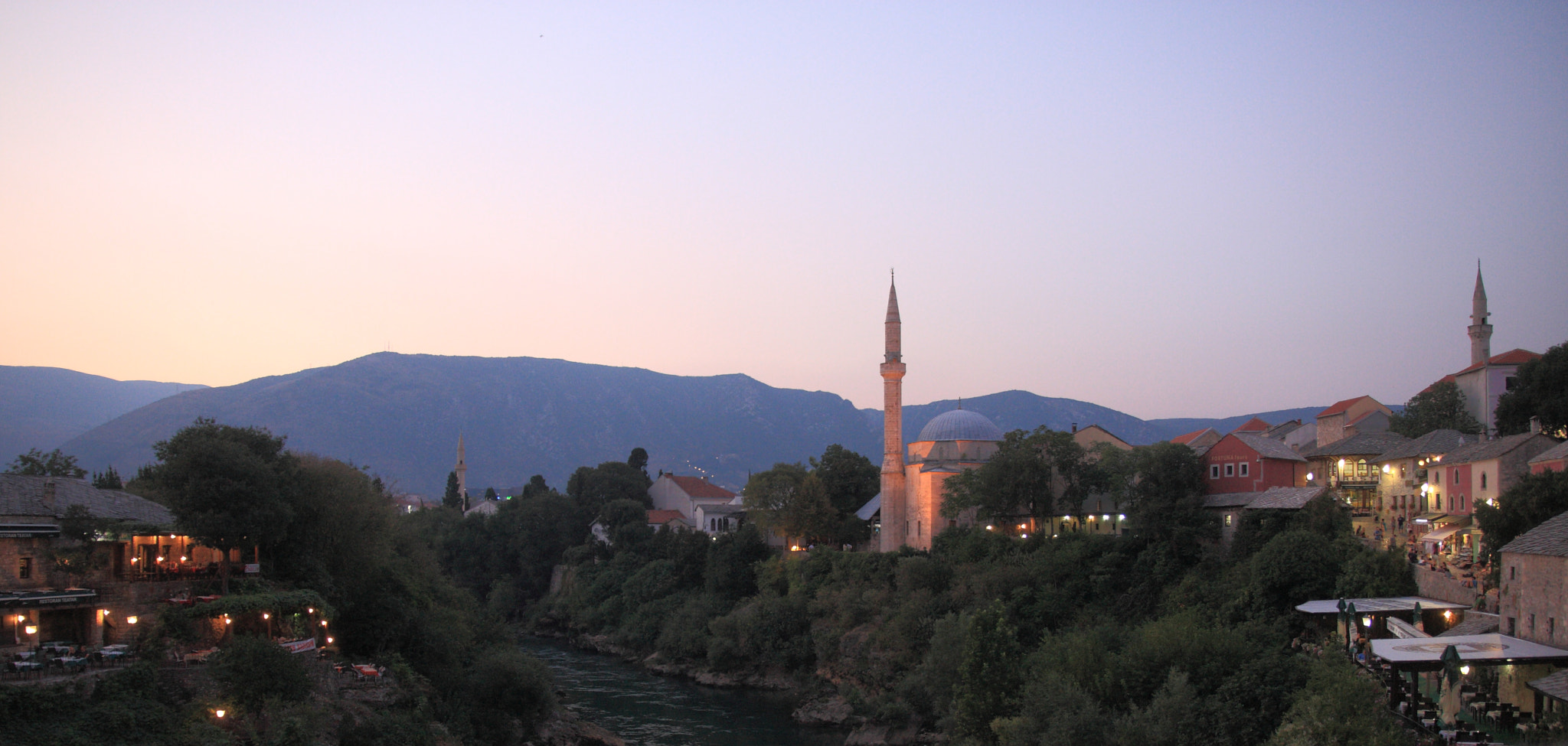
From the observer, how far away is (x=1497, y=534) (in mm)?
28938

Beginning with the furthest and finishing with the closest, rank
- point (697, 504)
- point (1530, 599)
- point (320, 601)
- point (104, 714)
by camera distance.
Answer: point (697, 504) < point (320, 601) < point (1530, 599) < point (104, 714)

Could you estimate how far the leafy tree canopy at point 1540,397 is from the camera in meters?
40.2

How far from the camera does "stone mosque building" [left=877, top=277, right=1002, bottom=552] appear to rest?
57.3 m

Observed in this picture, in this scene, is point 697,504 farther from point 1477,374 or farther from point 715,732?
point 1477,374

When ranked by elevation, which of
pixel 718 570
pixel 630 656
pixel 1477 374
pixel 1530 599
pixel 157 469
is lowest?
pixel 630 656

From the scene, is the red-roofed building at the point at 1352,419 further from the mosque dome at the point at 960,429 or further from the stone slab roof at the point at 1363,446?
the mosque dome at the point at 960,429

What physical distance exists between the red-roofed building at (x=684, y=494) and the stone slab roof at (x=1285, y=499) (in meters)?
53.8

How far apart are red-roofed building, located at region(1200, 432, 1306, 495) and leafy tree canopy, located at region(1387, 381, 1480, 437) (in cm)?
914

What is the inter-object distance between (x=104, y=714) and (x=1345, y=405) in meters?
61.0

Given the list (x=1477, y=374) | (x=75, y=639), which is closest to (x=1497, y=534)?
(x=1477, y=374)

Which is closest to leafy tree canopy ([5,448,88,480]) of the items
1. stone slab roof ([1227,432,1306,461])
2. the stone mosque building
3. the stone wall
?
the stone mosque building

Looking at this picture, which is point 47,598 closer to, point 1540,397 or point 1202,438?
point 1540,397

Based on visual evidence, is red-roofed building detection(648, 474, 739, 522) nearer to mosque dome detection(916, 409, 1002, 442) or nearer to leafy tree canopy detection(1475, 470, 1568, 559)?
mosque dome detection(916, 409, 1002, 442)

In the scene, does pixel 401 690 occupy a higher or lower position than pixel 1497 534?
lower
